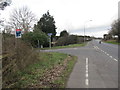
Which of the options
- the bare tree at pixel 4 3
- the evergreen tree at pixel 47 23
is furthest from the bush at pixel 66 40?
the bare tree at pixel 4 3

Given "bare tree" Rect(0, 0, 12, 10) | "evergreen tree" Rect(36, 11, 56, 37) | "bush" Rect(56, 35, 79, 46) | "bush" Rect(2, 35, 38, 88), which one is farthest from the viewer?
"evergreen tree" Rect(36, 11, 56, 37)

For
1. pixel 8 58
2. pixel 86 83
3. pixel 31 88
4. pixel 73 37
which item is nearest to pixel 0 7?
pixel 8 58

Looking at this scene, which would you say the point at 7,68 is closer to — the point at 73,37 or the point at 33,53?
the point at 33,53

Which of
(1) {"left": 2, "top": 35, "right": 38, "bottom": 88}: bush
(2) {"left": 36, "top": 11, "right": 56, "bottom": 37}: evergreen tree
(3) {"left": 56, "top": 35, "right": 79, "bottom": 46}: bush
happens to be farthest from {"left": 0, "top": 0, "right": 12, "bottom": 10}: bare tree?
(2) {"left": 36, "top": 11, "right": 56, "bottom": 37}: evergreen tree

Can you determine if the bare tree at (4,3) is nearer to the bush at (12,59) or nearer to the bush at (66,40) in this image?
the bush at (12,59)

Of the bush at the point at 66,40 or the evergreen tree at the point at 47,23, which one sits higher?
the evergreen tree at the point at 47,23

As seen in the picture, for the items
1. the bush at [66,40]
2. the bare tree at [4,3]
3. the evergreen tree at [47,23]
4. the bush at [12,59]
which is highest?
the evergreen tree at [47,23]

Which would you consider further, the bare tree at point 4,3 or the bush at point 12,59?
the bare tree at point 4,3

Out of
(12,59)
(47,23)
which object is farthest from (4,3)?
(47,23)

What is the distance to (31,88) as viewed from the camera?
171 inches

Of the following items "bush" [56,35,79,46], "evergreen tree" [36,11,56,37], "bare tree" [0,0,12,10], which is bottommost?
"bush" [56,35,79,46]

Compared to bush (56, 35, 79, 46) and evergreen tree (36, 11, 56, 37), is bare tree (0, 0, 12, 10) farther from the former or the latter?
evergreen tree (36, 11, 56, 37)

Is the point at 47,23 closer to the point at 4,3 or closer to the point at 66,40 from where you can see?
the point at 66,40

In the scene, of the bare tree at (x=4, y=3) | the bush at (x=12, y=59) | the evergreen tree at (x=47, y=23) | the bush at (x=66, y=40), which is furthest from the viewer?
the evergreen tree at (x=47, y=23)
